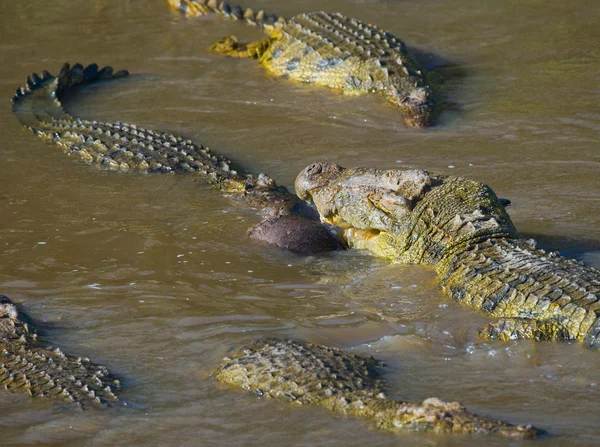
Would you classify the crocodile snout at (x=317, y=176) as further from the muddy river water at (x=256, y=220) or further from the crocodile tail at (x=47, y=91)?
the crocodile tail at (x=47, y=91)

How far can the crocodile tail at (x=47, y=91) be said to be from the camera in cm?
909

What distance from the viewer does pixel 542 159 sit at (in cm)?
754

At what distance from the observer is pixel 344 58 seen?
1016cm

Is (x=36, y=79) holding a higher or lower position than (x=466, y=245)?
higher

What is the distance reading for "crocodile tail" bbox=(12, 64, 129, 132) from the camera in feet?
29.8

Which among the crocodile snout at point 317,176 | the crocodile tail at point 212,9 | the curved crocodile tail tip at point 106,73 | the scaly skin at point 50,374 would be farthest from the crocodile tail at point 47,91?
the scaly skin at point 50,374

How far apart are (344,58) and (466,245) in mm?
5177

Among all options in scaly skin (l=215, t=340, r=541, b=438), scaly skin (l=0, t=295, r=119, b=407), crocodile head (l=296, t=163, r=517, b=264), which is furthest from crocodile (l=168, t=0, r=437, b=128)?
scaly skin (l=0, t=295, r=119, b=407)

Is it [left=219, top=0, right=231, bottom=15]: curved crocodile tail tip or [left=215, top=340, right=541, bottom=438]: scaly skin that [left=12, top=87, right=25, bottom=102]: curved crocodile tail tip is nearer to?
[left=219, top=0, right=231, bottom=15]: curved crocodile tail tip

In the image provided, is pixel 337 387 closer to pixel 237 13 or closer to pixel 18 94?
pixel 18 94

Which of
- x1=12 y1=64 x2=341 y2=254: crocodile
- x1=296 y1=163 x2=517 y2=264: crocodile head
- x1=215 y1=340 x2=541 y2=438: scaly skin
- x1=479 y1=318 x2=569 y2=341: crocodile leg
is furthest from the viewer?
x1=12 y1=64 x2=341 y2=254: crocodile

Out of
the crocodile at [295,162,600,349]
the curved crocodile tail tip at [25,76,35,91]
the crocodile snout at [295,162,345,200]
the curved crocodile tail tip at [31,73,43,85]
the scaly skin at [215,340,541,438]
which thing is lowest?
the scaly skin at [215,340,541,438]

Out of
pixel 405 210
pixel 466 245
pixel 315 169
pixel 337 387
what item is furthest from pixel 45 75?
pixel 337 387

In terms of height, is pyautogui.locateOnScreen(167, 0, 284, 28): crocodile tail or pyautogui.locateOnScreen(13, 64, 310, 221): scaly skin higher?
pyautogui.locateOnScreen(167, 0, 284, 28): crocodile tail
